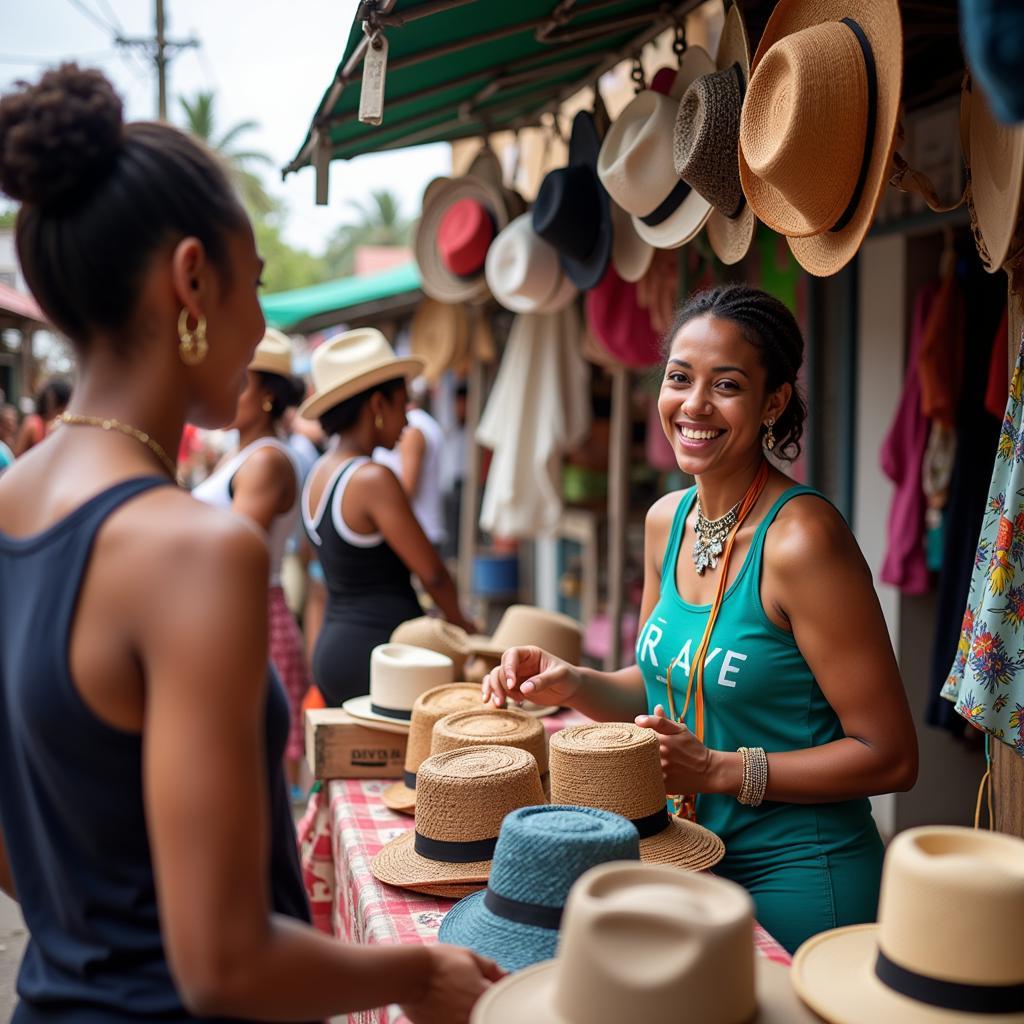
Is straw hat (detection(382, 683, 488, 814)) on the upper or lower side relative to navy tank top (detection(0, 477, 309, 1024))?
lower

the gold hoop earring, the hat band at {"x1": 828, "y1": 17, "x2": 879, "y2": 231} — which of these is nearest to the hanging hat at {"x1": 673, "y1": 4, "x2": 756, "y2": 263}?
the hat band at {"x1": 828, "y1": 17, "x2": 879, "y2": 231}

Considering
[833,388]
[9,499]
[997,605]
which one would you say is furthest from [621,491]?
[9,499]

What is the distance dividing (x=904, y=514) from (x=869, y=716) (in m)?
2.48

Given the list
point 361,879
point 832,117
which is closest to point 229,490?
point 361,879

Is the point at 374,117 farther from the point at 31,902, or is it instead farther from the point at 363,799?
the point at 31,902

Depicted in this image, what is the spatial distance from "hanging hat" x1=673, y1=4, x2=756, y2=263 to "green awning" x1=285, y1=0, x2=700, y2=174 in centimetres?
64

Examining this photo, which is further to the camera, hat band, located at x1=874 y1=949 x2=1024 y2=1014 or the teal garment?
the teal garment

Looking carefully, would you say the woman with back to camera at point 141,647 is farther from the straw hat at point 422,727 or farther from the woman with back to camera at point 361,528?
the woman with back to camera at point 361,528

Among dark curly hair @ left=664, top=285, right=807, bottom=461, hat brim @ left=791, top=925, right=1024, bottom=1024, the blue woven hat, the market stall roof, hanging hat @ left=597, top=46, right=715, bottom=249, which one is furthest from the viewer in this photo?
the market stall roof

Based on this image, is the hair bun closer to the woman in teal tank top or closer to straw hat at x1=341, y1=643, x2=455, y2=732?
the woman in teal tank top

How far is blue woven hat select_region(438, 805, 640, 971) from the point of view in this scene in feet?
5.48

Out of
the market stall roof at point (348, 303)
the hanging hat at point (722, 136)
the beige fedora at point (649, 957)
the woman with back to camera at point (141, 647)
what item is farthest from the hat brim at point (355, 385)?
the market stall roof at point (348, 303)

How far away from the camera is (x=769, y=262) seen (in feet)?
16.6

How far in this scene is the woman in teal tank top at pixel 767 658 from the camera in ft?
7.06
